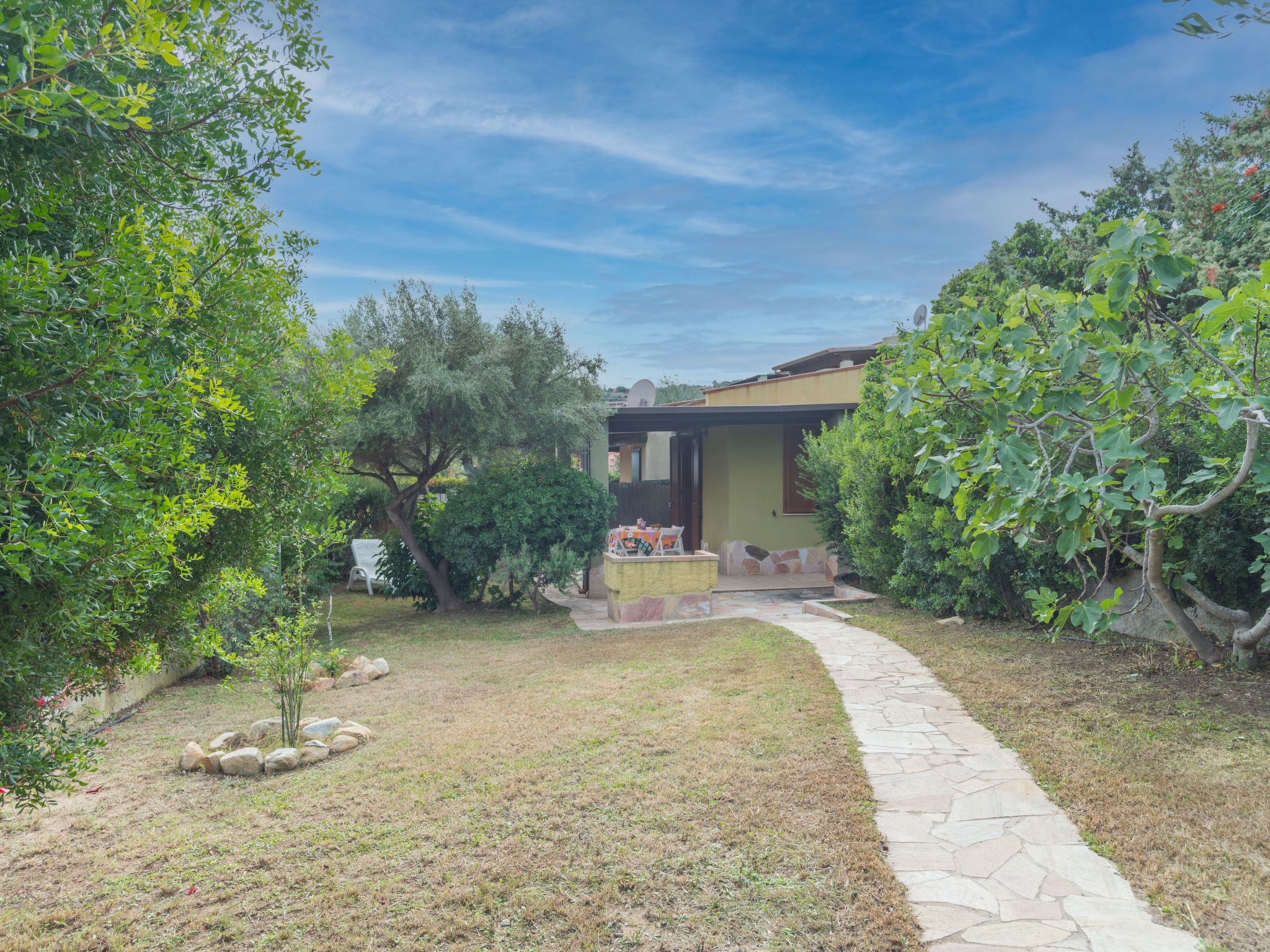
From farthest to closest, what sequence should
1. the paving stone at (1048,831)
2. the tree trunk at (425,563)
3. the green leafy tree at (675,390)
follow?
the green leafy tree at (675,390) → the tree trunk at (425,563) → the paving stone at (1048,831)

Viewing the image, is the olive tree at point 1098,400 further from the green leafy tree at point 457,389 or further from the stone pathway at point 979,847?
the green leafy tree at point 457,389

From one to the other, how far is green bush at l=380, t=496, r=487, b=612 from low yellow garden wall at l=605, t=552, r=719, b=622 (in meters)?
2.56

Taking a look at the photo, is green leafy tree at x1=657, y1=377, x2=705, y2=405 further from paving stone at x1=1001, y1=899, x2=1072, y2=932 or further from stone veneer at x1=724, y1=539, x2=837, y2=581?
paving stone at x1=1001, y1=899, x2=1072, y2=932

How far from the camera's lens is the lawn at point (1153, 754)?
299 centimetres

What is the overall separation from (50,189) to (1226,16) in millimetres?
2993

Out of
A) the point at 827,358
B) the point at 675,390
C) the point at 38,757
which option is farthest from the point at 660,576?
the point at 675,390

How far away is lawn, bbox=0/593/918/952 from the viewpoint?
9.51 feet

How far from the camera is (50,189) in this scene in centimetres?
183

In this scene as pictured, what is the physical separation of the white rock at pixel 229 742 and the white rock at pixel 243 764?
40 centimetres

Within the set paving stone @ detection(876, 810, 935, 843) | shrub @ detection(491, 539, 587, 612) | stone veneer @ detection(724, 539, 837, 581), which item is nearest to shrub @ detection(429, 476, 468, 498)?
shrub @ detection(491, 539, 587, 612)

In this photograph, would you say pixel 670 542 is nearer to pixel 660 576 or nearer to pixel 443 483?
pixel 660 576

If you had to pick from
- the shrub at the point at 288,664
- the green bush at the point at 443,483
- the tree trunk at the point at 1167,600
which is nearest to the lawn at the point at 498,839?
the shrub at the point at 288,664

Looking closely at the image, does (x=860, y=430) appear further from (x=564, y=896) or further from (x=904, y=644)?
(x=564, y=896)

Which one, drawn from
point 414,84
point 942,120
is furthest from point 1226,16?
point 942,120
